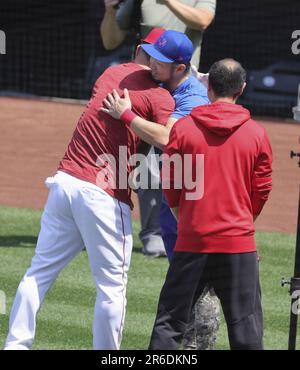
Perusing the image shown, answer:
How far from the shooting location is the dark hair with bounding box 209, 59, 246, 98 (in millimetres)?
5738

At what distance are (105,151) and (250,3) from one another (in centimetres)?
1532

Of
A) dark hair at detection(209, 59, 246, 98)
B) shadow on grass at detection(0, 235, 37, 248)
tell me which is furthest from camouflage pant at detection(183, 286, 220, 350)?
shadow on grass at detection(0, 235, 37, 248)

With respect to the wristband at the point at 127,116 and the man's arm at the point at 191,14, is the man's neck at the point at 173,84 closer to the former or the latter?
the wristband at the point at 127,116

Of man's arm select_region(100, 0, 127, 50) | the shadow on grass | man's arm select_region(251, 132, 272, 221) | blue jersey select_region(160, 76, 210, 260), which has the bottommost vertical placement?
the shadow on grass

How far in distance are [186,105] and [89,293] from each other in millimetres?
2328

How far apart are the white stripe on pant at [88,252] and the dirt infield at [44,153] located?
5.19 meters

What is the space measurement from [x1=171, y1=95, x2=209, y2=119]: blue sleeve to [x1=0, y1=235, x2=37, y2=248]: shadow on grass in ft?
11.6

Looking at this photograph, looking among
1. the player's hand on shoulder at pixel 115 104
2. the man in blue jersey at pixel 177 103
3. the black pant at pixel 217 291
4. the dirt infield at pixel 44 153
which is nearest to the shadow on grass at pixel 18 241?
the dirt infield at pixel 44 153

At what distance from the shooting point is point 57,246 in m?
6.27

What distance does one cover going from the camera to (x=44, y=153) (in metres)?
15.1

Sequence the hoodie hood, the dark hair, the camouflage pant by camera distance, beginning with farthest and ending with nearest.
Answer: the camouflage pant → the dark hair → the hoodie hood

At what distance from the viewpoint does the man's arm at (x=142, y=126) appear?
612 cm

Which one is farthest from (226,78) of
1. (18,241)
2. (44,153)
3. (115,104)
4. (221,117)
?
(44,153)

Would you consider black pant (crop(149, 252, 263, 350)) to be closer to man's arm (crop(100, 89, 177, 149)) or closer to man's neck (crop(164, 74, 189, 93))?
man's arm (crop(100, 89, 177, 149))
